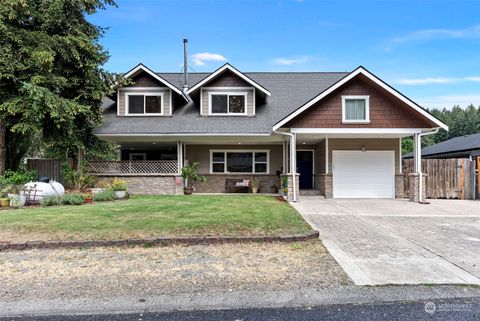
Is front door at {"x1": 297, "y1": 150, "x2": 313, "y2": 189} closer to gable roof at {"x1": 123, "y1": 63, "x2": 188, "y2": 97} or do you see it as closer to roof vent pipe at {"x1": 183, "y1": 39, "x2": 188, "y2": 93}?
gable roof at {"x1": 123, "y1": 63, "x2": 188, "y2": 97}

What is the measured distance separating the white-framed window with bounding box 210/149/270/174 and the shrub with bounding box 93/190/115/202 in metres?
6.48

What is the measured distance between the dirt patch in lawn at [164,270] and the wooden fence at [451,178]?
11.9 m

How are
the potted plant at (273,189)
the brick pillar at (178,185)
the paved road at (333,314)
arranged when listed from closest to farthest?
the paved road at (333,314) < the brick pillar at (178,185) < the potted plant at (273,189)

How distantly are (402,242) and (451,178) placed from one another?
10.9 metres

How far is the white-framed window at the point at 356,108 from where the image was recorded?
48.5 feet

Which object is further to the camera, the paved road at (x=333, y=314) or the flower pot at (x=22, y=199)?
the flower pot at (x=22, y=199)

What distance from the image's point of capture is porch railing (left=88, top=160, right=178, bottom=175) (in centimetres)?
1728

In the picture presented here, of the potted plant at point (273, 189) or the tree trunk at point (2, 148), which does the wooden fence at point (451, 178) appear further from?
the tree trunk at point (2, 148)

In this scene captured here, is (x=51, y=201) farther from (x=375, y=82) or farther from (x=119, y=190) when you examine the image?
(x=375, y=82)

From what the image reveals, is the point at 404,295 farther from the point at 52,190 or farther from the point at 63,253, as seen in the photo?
the point at 52,190

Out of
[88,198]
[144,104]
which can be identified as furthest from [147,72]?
[88,198]

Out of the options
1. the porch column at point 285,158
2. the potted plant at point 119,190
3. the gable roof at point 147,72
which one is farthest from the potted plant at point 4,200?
the porch column at point 285,158

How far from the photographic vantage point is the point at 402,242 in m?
7.14

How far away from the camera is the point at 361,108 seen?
48.9ft
